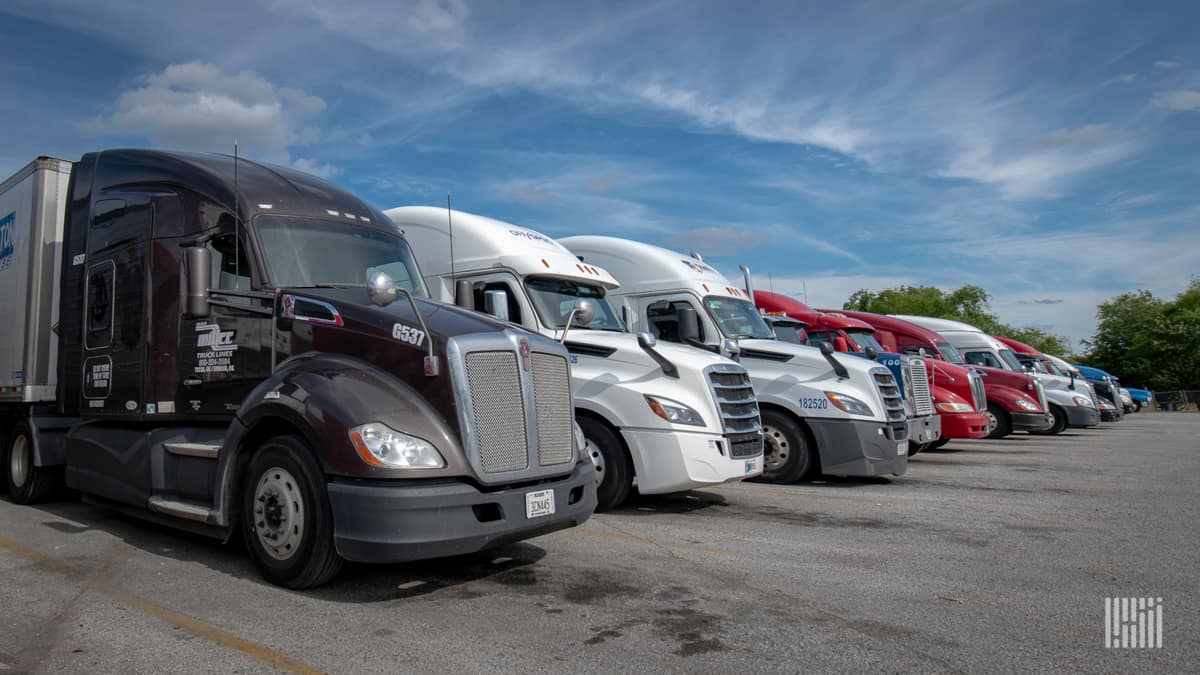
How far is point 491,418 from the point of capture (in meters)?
5.23

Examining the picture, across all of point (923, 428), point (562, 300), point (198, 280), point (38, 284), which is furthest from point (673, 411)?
point (38, 284)

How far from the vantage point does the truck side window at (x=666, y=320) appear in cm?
1080

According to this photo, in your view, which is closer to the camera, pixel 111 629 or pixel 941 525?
pixel 111 629

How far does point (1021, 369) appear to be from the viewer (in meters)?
20.4

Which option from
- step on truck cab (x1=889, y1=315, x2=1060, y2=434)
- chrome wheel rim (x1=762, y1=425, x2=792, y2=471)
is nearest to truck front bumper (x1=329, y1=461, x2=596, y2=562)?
chrome wheel rim (x1=762, y1=425, x2=792, y2=471)

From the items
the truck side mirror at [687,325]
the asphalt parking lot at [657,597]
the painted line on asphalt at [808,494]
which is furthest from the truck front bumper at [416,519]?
the truck side mirror at [687,325]

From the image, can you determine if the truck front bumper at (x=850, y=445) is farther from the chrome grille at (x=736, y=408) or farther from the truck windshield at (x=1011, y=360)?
the truck windshield at (x=1011, y=360)

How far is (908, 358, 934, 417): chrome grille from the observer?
1255 centimetres

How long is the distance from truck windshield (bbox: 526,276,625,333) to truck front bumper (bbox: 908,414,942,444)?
16.9 feet

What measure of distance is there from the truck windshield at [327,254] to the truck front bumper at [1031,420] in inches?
618

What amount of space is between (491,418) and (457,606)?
1.15 m

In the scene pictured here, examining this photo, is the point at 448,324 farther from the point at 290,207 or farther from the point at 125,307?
the point at 125,307

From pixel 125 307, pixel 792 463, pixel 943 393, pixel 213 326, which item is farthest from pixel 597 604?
pixel 943 393

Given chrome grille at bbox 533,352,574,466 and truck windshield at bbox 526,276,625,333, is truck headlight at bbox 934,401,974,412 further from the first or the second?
chrome grille at bbox 533,352,574,466
